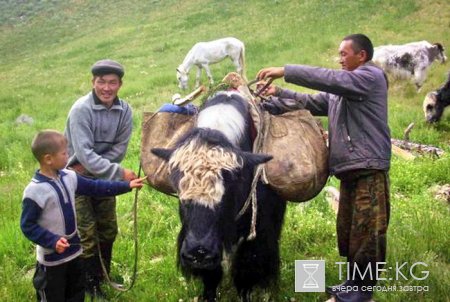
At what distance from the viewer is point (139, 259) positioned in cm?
480

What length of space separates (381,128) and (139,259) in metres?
2.73

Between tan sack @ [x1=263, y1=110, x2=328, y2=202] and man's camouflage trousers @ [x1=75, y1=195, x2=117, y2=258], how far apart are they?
1.60m

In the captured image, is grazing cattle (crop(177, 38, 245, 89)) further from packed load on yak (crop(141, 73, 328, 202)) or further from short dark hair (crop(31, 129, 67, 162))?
short dark hair (crop(31, 129, 67, 162))

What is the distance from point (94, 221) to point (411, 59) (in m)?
10.1

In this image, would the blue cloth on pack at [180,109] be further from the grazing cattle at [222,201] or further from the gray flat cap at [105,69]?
the gray flat cap at [105,69]

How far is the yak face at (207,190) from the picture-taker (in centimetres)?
291

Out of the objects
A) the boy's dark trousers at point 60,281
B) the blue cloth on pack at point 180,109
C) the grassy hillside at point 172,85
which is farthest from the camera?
the grassy hillside at point 172,85

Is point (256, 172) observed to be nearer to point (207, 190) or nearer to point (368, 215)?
point (207, 190)

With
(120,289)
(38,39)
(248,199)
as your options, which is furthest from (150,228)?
(38,39)

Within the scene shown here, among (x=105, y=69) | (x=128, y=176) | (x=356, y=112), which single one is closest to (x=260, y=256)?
(x=128, y=176)

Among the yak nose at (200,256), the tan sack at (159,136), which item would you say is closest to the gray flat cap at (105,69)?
the tan sack at (159,136)

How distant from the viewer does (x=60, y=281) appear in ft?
10.7

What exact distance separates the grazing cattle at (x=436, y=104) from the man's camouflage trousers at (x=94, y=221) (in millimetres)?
6897

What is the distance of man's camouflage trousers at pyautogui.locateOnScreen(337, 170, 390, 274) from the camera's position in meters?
3.56
